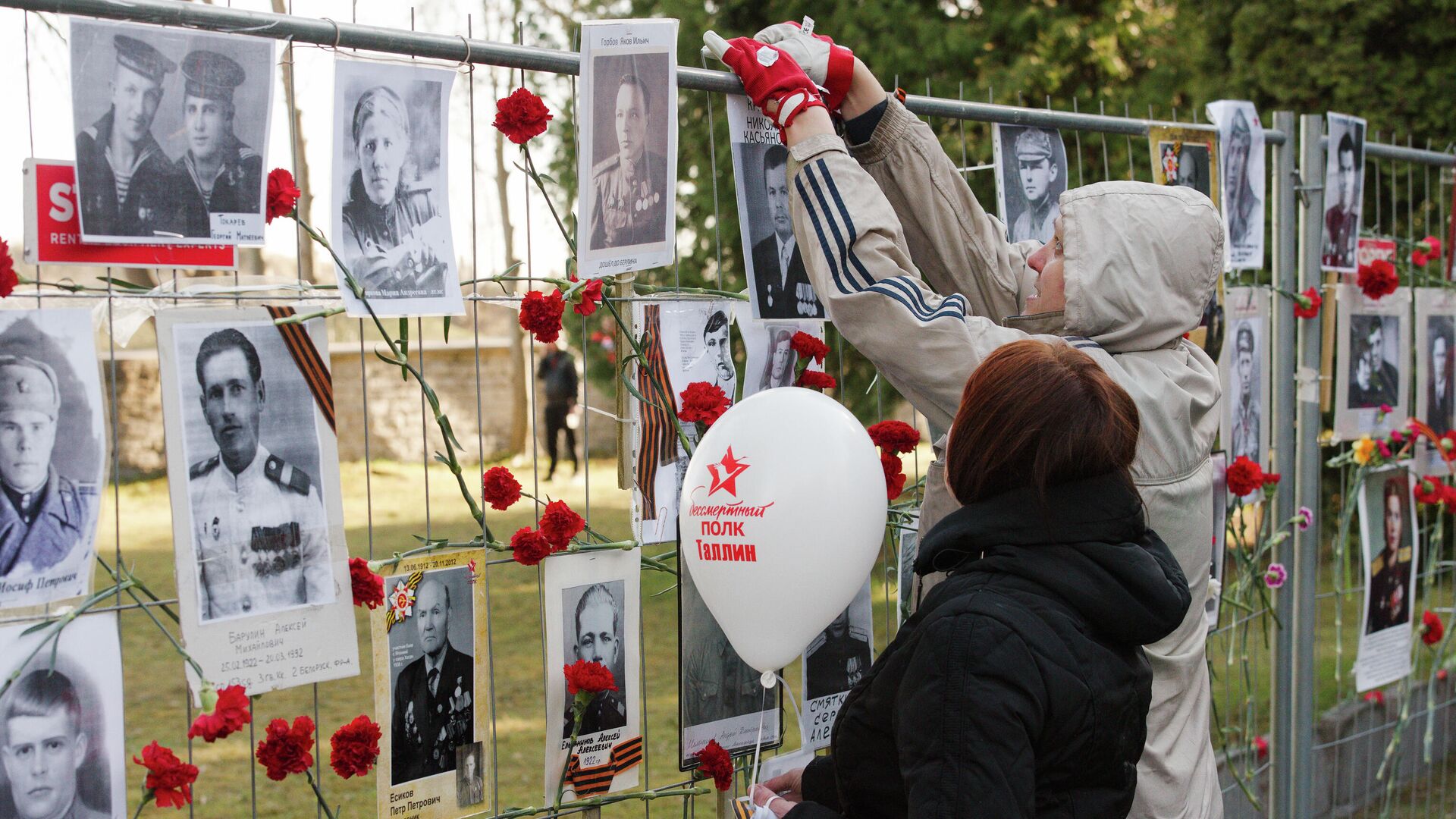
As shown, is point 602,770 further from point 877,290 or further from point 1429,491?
point 1429,491

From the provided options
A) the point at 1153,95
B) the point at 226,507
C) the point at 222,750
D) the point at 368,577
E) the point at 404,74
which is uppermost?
the point at 1153,95

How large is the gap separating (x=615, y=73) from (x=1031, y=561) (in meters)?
1.09

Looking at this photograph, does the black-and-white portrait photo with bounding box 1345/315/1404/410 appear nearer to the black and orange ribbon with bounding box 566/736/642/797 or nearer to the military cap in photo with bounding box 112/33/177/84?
the black and orange ribbon with bounding box 566/736/642/797

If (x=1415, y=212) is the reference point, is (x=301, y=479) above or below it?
below

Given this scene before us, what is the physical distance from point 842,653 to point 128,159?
5.13ft

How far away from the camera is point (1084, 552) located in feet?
4.95

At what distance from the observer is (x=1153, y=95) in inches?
332

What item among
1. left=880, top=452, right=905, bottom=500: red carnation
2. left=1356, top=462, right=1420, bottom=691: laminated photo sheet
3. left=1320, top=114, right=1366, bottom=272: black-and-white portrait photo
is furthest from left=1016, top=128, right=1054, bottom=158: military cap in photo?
left=1356, top=462, right=1420, bottom=691: laminated photo sheet

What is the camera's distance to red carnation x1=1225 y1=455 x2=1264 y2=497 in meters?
3.24

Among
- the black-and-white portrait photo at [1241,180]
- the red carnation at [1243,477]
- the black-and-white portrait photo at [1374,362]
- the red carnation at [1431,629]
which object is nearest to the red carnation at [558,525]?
the red carnation at [1243,477]

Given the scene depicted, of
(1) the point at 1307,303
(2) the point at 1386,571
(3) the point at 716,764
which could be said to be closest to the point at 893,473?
(3) the point at 716,764

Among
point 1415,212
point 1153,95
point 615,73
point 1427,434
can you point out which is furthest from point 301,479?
point 1153,95

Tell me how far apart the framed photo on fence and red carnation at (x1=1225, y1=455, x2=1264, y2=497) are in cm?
232

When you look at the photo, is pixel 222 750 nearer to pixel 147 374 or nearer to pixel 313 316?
pixel 313 316
